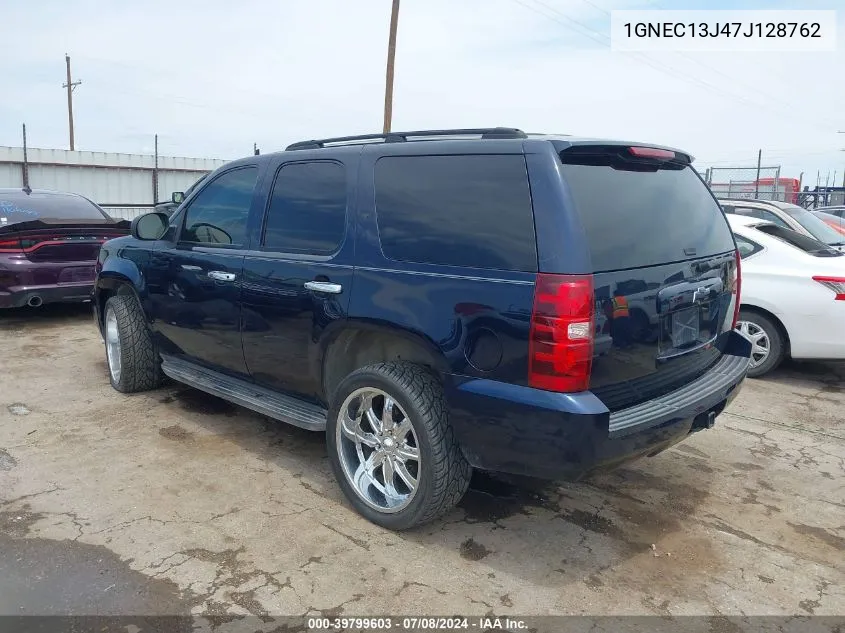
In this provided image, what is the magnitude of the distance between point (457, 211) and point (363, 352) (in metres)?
0.96

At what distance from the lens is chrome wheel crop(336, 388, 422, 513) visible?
3244mm

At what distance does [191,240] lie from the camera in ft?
14.9

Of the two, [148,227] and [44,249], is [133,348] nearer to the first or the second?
[148,227]

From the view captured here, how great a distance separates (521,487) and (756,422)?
90.7 inches

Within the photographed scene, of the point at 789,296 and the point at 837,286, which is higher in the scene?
the point at 837,286

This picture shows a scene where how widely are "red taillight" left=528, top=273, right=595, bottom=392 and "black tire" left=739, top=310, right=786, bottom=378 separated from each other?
406 cm

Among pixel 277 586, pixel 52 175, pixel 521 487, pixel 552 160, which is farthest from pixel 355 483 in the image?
pixel 52 175

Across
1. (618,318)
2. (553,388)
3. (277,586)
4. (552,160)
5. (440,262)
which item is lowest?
(277,586)

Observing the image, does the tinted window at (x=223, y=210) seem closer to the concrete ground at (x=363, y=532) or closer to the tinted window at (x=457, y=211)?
the tinted window at (x=457, y=211)

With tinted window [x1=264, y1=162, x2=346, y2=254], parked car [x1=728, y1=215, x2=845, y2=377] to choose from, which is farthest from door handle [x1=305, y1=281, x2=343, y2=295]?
parked car [x1=728, y1=215, x2=845, y2=377]

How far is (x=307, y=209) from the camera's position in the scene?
12.3 feet

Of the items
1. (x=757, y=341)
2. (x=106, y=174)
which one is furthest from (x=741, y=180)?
(x=106, y=174)

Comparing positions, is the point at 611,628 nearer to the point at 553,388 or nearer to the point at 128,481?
the point at 553,388

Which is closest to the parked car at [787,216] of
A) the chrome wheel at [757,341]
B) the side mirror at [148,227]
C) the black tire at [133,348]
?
the chrome wheel at [757,341]
